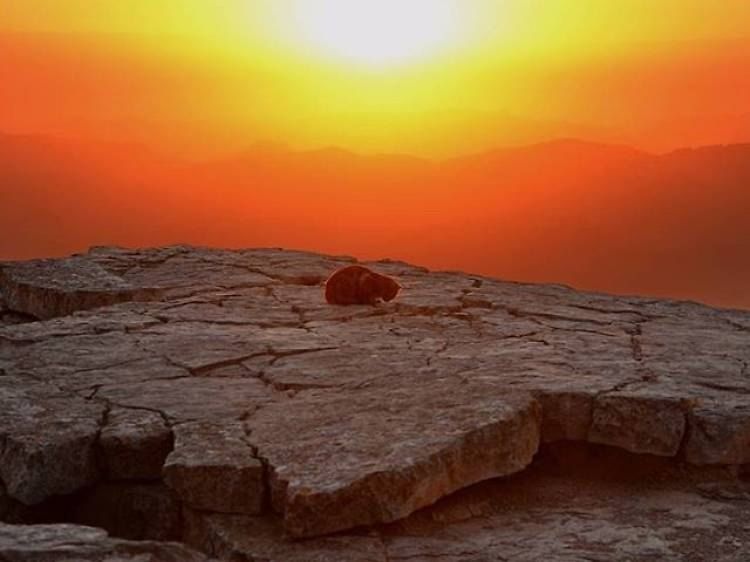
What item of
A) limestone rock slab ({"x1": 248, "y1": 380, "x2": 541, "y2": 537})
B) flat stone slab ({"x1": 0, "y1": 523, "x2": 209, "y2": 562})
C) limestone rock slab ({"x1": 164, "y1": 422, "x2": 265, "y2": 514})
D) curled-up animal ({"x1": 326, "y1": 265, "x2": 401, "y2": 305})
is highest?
curled-up animal ({"x1": 326, "y1": 265, "x2": 401, "y2": 305})

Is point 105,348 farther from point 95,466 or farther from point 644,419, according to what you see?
point 644,419

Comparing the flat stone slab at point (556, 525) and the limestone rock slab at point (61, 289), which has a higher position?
the limestone rock slab at point (61, 289)

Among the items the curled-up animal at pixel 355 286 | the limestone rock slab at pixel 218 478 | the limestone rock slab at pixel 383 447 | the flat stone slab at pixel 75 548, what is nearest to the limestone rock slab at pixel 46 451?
the limestone rock slab at pixel 218 478

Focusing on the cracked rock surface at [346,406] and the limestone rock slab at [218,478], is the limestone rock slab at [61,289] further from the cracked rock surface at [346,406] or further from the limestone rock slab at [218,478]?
the limestone rock slab at [218,478]

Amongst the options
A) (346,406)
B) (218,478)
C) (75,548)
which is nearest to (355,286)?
(346,406)

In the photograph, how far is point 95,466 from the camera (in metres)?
4.88

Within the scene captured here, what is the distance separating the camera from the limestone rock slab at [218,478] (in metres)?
4.39

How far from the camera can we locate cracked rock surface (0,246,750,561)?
14.2 ft

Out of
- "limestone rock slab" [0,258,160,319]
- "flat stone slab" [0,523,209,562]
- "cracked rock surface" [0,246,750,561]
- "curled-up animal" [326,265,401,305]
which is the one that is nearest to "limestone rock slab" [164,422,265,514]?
"cracked rock surface" [0,246,750,561]

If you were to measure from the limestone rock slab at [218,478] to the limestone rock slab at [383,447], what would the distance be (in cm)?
7

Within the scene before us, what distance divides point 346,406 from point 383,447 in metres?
0.62

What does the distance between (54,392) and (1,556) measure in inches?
81.1

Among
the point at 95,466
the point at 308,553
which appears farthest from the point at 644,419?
the point at 95,466

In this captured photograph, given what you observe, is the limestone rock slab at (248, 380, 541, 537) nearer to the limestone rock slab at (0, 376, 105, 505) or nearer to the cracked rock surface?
the cracked rock surface
